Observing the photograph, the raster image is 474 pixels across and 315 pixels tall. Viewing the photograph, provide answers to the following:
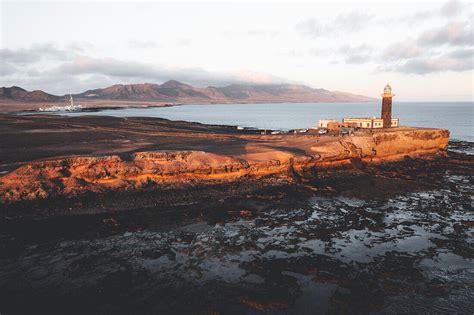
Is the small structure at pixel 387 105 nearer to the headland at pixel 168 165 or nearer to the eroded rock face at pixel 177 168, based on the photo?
the headland at pixel 168 165

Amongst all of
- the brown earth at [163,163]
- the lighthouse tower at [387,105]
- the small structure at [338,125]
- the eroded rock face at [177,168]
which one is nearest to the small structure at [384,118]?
the lighthouse tower at [387,105]

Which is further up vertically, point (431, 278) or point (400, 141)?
point (400, 141)

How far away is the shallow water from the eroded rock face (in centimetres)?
475

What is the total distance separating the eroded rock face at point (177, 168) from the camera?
2533 centimetres

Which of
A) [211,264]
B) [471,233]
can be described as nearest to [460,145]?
[471,233]

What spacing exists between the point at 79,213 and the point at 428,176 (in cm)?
3514

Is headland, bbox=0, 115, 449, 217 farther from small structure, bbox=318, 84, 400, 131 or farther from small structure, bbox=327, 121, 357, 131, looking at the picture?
small structure, bbox=327, 121, 357, 131

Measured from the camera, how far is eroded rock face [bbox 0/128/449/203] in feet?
83.1

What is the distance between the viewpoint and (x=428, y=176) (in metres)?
35.9

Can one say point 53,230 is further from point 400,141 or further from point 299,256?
point 400,141

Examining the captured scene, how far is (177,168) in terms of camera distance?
98.2 ft

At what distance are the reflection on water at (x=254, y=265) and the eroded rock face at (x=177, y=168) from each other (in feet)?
17.5

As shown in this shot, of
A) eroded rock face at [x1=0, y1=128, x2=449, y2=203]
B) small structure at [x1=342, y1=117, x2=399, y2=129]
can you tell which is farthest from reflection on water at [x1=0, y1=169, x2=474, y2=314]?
small structure at [x1=342, y1=117, x2=399, y2=129]

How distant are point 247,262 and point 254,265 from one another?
0.47 metres
